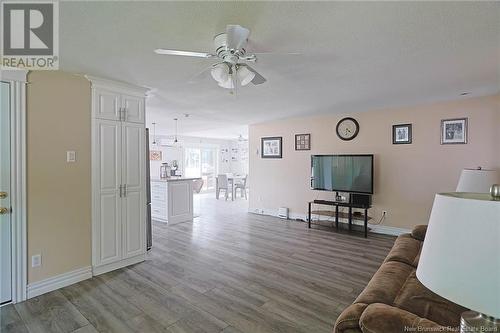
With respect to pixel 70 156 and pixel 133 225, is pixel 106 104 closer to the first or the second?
pixel 70 156

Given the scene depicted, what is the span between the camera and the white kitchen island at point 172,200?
17.4 ft

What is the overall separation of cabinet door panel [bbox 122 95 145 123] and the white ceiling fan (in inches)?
64.6

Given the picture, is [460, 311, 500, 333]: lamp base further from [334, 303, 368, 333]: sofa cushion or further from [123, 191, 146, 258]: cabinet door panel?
[123, 191, 146, 258]: cabinet door panel

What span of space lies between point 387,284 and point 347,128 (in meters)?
3.90

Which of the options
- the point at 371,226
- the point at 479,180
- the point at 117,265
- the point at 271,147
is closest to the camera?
the point at 479,180

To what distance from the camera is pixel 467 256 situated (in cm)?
66

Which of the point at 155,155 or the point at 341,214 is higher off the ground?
the point at 155,155

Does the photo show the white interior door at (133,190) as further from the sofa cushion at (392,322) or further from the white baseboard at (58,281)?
the sofa cushion at (392,322)

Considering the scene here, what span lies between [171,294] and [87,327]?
2.36ft

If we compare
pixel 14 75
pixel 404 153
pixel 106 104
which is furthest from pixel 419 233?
pixel 14 75

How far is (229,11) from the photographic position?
5.38 ft

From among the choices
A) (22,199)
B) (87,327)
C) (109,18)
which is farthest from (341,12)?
(22,199)

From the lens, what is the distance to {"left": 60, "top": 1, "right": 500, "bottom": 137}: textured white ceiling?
1635mm

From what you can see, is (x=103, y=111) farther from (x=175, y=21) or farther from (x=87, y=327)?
(x=87, y=327)
